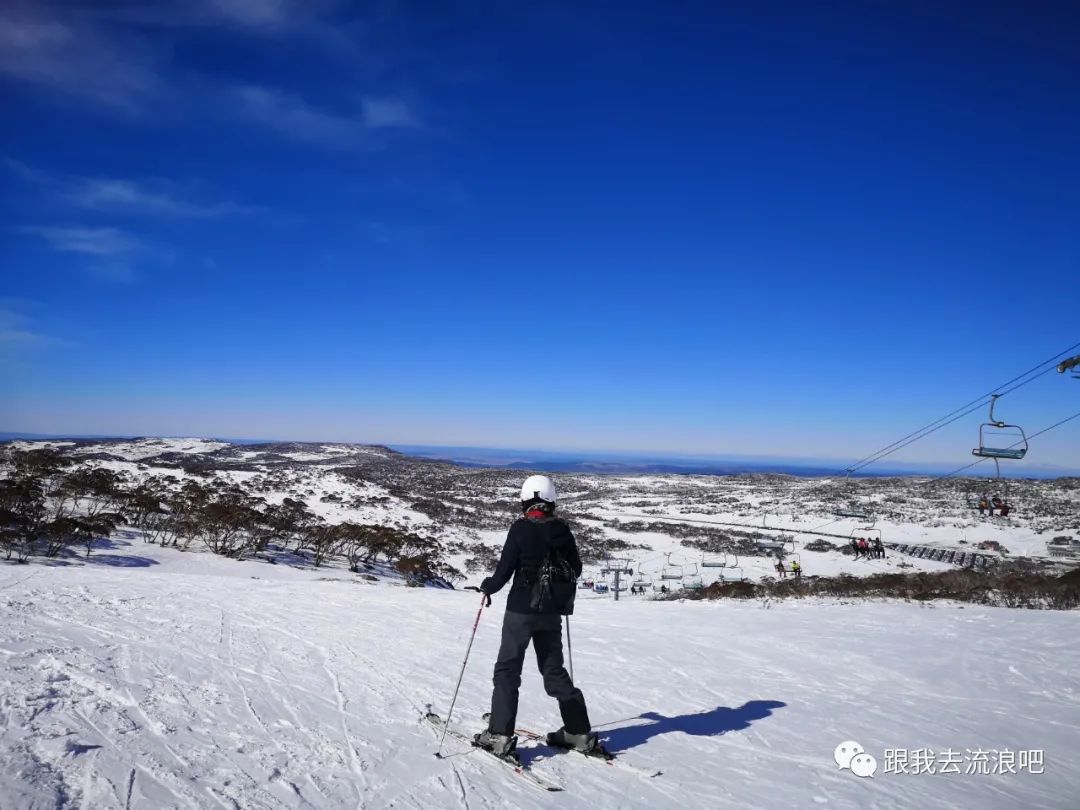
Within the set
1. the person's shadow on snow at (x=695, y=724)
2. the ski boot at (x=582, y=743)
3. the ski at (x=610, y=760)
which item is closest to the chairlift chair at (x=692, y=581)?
the person's shadow on snow at (x=695, y=724)

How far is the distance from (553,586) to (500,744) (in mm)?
1303

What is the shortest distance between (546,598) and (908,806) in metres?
3.17

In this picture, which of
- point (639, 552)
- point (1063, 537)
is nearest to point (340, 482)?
point (639, 552)

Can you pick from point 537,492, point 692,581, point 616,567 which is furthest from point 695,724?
point 616,567

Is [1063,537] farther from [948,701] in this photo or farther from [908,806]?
[908,806]

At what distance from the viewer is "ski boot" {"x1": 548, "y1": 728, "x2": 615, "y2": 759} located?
15.8ft

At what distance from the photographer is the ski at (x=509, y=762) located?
168 inches

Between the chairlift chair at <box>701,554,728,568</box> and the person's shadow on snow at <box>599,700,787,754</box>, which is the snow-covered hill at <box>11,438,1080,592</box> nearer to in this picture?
the chairlift chair at <box>701,554,728,568</box>

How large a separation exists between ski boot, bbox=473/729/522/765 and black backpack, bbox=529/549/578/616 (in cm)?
104

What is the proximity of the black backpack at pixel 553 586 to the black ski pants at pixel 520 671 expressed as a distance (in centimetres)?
10

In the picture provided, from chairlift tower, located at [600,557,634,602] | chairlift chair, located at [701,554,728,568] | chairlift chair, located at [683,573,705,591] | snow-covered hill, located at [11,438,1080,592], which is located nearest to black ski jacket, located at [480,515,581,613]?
snow-covered hill, located at [11,438,1080,592]

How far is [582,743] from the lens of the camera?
4.84 metres

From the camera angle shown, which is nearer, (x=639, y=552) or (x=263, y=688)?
(x=263, y=688)

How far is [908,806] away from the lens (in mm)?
4391
